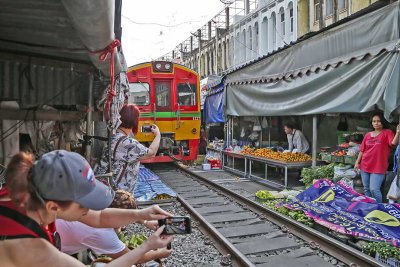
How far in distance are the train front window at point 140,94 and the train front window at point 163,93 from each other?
1.16 ft

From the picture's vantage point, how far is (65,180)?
57.7 inches

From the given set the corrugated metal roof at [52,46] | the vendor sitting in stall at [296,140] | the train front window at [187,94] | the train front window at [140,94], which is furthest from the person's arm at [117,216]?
the train front window at [187,94]

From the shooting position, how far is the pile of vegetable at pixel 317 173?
295 inches

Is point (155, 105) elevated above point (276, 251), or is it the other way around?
point (155, 105)

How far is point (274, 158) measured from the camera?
933cm

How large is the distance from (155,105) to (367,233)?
847 centimetres

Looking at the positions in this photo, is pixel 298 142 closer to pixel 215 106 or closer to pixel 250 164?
pixel 250 164

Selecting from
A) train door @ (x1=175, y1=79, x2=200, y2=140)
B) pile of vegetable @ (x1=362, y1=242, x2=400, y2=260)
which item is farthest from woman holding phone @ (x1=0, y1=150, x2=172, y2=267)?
train door @ (x1=175, y1=79, x2=200, y2=140)

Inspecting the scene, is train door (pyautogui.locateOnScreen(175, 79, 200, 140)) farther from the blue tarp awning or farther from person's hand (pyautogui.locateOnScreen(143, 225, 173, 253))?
person's hand (pyautogui.locateOnScreen(143, 225, 173, 253))

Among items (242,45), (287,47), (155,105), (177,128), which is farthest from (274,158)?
(242,45)

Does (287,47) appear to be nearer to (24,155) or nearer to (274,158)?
(274,158)

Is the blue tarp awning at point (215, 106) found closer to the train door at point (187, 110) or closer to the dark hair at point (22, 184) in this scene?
the train door at point (187, 110)

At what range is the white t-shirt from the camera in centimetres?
247

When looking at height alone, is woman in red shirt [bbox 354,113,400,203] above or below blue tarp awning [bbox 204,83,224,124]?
below
